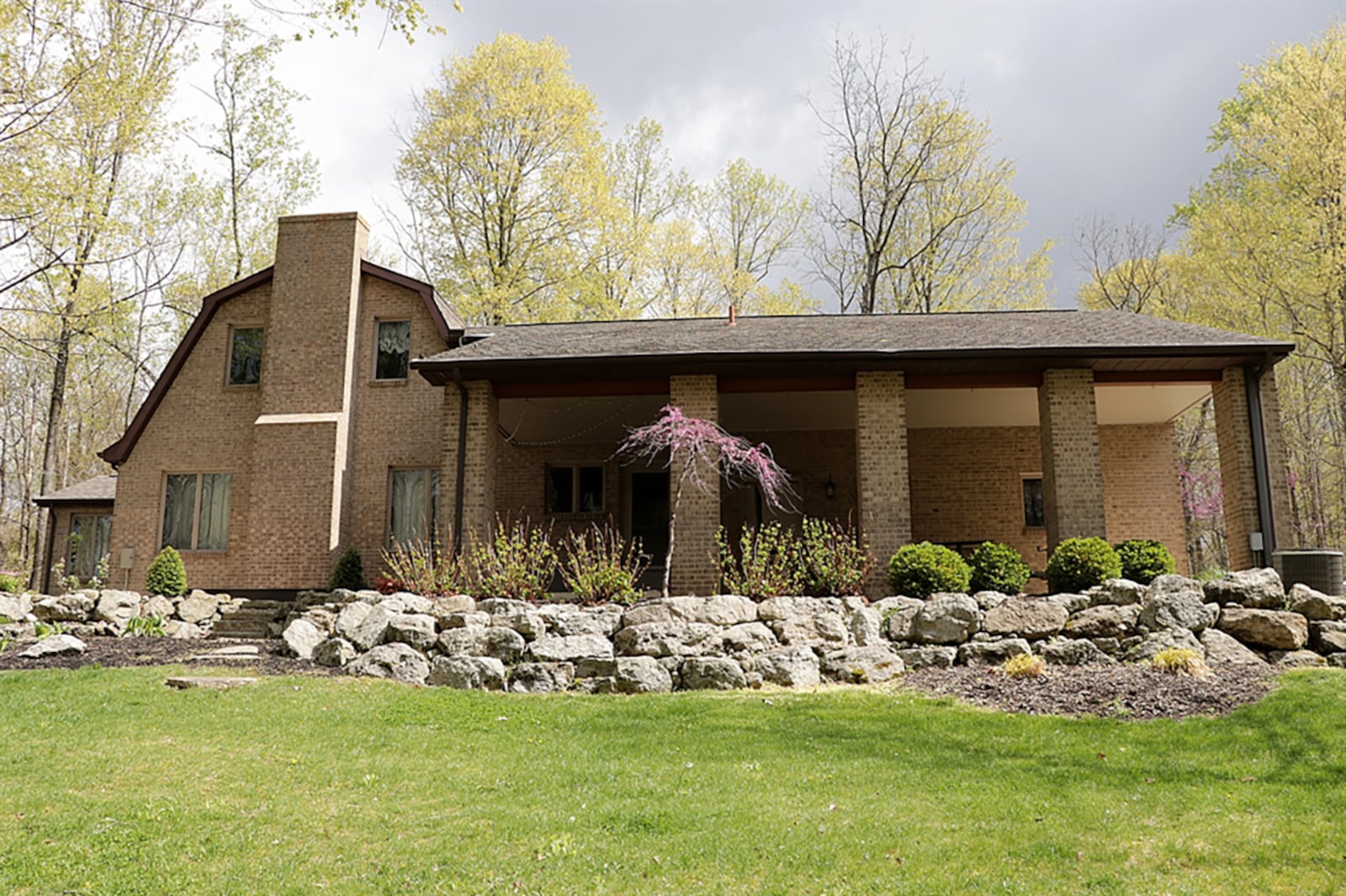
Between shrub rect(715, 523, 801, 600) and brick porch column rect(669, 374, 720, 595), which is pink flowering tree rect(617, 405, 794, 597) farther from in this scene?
shrub rect(715, 523, 801, 600)

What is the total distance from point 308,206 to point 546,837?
24.5 metres

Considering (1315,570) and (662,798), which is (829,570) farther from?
(662,798)

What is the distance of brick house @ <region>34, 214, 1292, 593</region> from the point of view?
13.4 metres

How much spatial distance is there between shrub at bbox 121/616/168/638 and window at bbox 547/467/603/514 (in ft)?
23.9

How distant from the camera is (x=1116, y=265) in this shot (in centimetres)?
2619

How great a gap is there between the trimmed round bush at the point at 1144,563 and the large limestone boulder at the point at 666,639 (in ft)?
17.7

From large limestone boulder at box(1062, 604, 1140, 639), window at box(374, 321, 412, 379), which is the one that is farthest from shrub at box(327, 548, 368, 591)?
large limestone boulder at box(1062, 604, 1140, 639)

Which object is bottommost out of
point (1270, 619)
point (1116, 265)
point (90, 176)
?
point (1270, 619)

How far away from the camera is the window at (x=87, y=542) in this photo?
68.6ft

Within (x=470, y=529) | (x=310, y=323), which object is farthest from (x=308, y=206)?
(x=470, y=529)

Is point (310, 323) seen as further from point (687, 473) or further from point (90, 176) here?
point (687, 473)

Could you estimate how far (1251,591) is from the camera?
10125 millimetres

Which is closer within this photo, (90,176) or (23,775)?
(23,775)

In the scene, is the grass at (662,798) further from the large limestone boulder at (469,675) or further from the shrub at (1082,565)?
the shrub at (1082,565)
